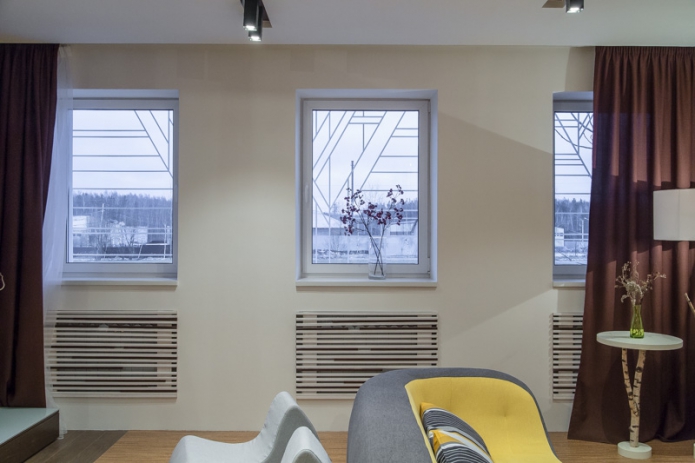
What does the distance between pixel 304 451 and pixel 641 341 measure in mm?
2462

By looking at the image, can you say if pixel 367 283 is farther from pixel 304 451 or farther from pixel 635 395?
pixel 304 451

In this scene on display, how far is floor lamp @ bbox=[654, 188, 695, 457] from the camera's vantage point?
3.05 m

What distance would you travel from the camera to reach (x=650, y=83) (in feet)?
11.6

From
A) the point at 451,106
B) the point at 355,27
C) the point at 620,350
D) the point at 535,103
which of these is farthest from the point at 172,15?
the point at 620,350

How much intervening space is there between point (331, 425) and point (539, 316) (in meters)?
1.61

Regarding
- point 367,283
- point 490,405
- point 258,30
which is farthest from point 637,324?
point 258,30

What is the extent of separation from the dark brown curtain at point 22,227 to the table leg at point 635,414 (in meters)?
3.70

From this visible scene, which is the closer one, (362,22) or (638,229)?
(362,22)

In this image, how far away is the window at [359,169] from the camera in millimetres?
3924

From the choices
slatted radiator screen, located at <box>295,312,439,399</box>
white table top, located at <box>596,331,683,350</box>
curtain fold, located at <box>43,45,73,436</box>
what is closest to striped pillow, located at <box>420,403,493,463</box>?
slatted radiator screen, located at <box>295,312,439,399</box>

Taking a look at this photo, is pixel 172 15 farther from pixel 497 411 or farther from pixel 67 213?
pixel 497 411

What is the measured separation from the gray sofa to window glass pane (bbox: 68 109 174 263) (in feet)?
7.30

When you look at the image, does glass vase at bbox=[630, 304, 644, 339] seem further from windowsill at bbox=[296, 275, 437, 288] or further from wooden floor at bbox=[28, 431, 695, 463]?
windowsill at bbox=[296, 275, 437, 288]

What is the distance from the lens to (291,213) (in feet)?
12.0
